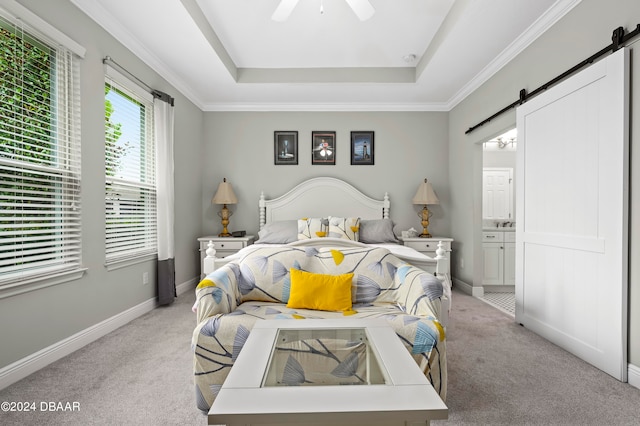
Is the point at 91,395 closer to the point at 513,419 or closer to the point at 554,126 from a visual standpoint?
the point at 513,419

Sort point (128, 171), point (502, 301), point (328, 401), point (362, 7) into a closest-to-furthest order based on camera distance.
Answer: point (328, 401)
point (362, 7)
point (128, 171)
point (502, 301)

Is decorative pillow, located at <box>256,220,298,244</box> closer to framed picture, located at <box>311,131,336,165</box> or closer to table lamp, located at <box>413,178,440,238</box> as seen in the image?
framed picture, located at <box>311,131,336,165</box>

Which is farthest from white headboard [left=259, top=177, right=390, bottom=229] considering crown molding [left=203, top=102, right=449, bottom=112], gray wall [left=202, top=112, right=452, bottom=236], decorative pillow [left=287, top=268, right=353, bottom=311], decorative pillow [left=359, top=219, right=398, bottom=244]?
decorative pillow [left=287, top=268, right=353, bottom=311]

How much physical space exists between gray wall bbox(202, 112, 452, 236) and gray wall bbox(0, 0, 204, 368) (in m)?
1.31

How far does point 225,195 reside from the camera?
4.46 meters

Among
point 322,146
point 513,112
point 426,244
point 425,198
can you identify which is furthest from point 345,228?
point 513,112

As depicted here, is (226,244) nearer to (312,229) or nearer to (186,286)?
(186,286)

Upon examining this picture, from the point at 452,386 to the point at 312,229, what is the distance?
2.37 m

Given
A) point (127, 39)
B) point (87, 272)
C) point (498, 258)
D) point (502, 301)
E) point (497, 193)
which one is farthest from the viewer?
point (497, 193)

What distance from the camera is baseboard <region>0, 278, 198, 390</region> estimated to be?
1.89 m

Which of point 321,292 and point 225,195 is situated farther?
point 225,195

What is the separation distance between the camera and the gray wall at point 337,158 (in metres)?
4.72

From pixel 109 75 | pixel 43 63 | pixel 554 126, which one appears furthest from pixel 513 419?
pixel 109 75

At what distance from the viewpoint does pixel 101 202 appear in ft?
8.72
